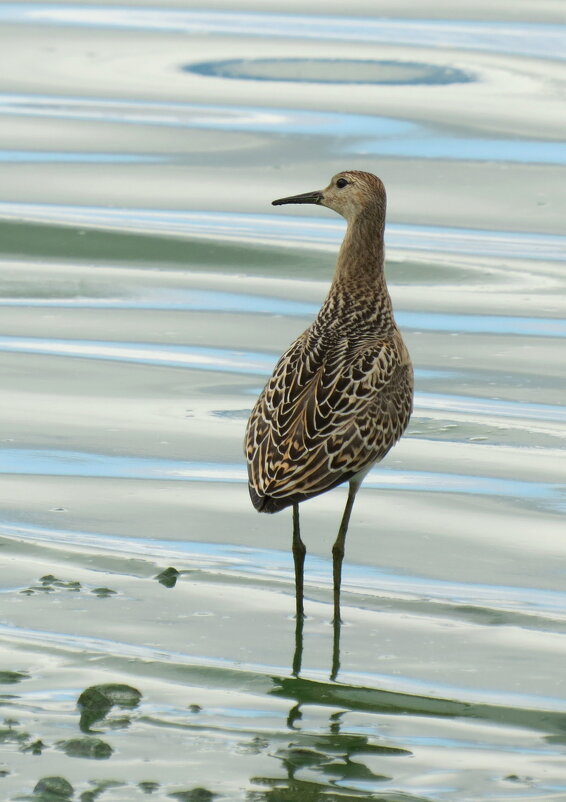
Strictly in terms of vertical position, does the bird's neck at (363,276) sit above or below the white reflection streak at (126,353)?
above

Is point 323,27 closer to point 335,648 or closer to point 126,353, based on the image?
point 126,353

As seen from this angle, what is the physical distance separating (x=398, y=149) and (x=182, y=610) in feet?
30.6

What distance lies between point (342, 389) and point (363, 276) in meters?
1.04

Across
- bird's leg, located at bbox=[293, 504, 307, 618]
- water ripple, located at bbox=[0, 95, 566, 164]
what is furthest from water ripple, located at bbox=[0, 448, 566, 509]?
water ripple, located at bbox=[0, 95, 566, 164]

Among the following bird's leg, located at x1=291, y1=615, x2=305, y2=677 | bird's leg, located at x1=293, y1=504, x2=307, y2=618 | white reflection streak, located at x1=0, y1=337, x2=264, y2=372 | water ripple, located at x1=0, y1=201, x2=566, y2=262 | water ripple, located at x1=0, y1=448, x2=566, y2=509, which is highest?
water ripple, located at x1=0, y1=201, x2=566, y2=262

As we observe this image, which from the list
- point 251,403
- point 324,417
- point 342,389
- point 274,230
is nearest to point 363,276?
point 342,389

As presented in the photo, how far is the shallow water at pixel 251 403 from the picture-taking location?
243 inches

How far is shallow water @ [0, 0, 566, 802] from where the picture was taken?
6180 millimetres

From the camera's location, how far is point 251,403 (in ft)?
34.8

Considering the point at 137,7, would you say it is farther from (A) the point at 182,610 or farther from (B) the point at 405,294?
(A) the point at 182,610

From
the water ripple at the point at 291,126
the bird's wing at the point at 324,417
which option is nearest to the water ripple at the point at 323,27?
the water ripple at the point at 291,126

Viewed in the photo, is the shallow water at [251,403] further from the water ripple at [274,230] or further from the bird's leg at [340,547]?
the bird's leg at [340,547]

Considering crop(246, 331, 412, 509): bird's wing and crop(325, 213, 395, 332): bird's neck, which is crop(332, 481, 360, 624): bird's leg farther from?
crop(325, 213, 395, 332): bird's neck

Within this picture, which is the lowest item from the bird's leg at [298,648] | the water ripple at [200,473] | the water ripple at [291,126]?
the bird's leg at [298,648]
